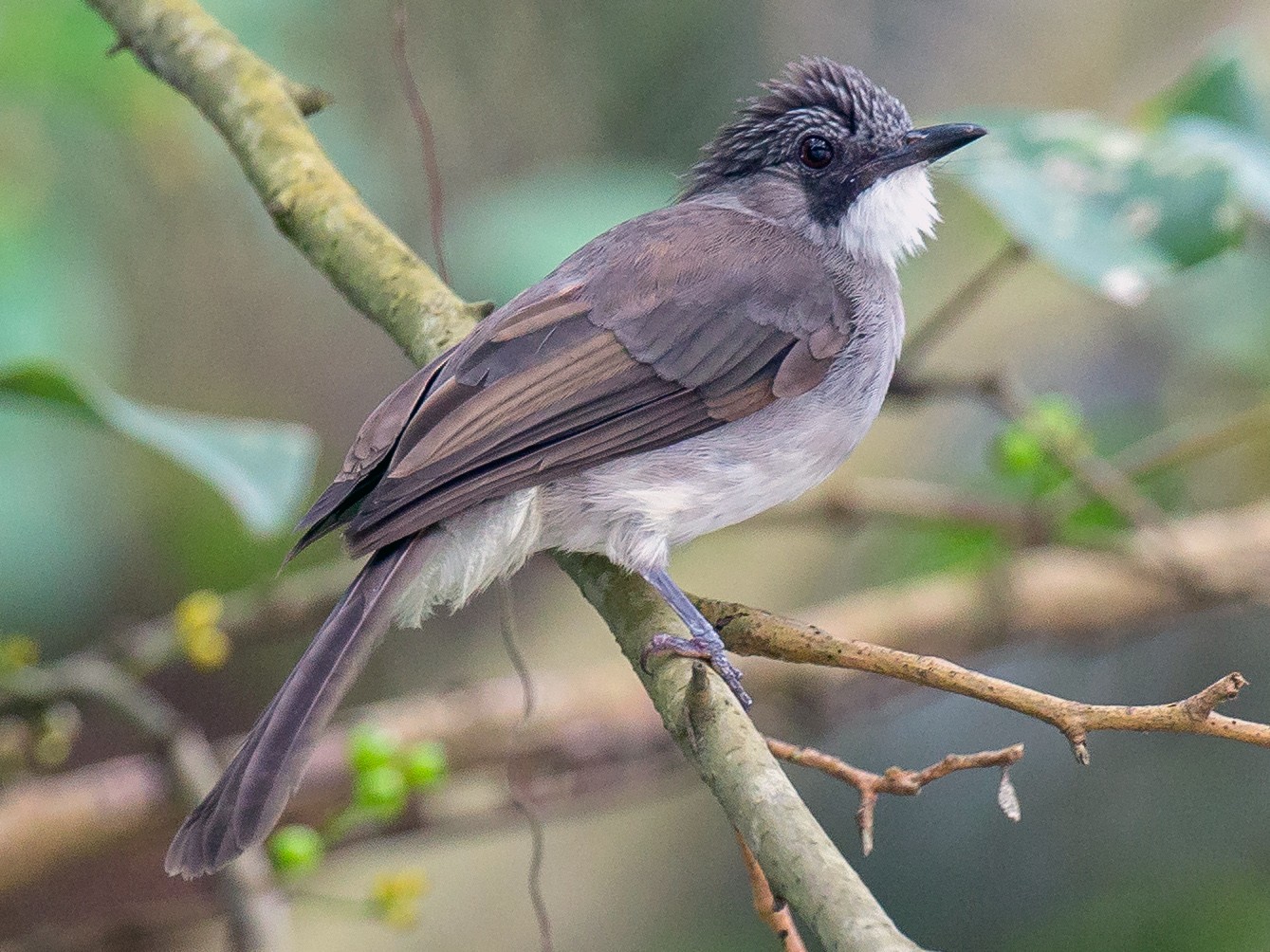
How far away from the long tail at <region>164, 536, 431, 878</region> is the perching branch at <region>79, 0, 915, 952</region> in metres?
0.35

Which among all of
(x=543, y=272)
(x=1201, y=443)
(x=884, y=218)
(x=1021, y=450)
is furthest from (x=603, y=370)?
(x=1201, y=443)

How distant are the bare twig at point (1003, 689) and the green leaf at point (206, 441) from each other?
31.1 inches

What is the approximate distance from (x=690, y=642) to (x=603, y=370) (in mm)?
617

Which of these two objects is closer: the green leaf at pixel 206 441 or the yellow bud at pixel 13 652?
the green leaf at pixel 206 441

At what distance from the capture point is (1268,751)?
151 inches

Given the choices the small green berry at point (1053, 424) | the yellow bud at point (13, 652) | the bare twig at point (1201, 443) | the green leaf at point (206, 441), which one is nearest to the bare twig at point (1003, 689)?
the green leaf at point (206, 441)

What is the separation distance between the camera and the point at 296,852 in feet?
8.71

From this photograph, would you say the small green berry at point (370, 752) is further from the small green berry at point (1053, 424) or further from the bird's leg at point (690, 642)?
the small green berry at point (1053, 424)

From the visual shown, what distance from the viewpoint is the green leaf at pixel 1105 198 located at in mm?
2701

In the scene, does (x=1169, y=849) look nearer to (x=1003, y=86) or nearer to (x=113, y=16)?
(x=1003, y=86)

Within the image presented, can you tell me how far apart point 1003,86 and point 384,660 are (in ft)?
9.27

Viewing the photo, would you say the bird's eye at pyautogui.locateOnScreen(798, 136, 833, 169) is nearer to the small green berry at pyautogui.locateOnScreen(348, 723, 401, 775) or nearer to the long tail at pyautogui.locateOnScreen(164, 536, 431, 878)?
the long tail at pyautogui.locateOnScreen(164, 536, 431, 878)

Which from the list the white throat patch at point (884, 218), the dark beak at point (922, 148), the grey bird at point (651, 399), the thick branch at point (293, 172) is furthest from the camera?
the white throat patch at point (884, 218)

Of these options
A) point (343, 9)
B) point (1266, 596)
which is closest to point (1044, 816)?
point (1266, 596)
